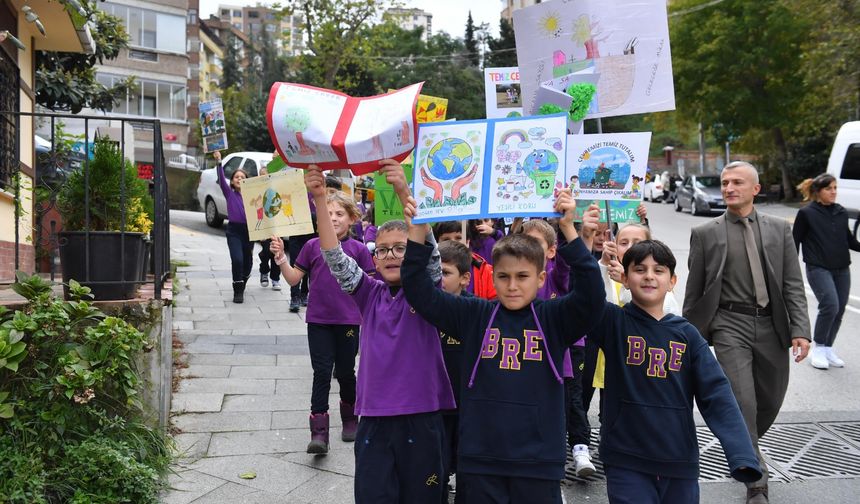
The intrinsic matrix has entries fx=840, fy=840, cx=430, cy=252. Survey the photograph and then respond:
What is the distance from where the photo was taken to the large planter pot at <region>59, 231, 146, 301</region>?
5.22 m

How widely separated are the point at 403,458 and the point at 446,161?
52.9 inches

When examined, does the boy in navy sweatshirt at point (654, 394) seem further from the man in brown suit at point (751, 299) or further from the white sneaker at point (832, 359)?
the white sneaker at point (832, 359)

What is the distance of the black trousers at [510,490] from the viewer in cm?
336

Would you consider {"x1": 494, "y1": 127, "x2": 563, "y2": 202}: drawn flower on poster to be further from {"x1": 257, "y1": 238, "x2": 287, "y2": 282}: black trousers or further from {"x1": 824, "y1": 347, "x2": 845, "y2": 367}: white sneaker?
{"x1": 257, "y1": 238, "x2": 287, "y2": 282}: black trousers

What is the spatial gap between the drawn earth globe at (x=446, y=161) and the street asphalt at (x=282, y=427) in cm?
223

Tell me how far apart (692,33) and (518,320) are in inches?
1404

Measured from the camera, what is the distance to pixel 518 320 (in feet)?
11.7

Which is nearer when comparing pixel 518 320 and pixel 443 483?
pixel 518 320

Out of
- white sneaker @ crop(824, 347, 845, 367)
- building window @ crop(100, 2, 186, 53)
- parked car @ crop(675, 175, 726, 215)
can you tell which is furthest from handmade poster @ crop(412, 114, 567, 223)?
building window @ crop(100, 2, 186, 53)

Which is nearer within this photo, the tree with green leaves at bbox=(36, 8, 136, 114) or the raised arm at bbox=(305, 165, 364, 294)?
the raised arm at bbox=(305, 165, 364, 294)

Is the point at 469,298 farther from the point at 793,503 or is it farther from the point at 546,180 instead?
the point at 793,503

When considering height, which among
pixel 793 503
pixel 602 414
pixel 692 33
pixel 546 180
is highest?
pixel 692 33

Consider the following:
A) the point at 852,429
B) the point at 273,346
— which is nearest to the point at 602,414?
the point at 852,429

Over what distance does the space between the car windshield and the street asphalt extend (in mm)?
21803
